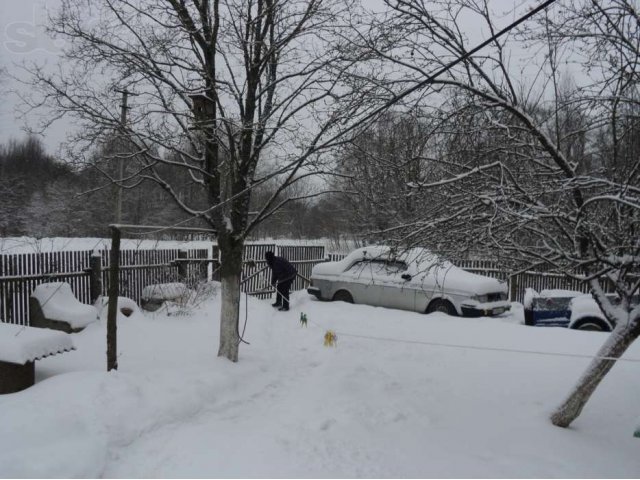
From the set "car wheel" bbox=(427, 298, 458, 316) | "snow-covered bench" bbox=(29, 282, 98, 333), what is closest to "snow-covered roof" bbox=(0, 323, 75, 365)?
"snow-covered bench" bbox=(29, 282, 98, 333)

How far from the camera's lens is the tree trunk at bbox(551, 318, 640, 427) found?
4715 millimetres

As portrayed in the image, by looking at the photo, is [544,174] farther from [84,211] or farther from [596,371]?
[84,211]

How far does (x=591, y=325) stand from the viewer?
9.09 meters

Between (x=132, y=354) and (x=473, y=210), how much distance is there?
505 centimetres

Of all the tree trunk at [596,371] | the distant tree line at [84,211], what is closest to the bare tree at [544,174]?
the tree trunk at [596,371]

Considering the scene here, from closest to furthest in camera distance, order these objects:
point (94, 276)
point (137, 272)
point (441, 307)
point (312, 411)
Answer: point (312, 411) → point (94, 276) → point (137, 272) → point (441, 307)

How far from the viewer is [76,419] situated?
3.96 meters

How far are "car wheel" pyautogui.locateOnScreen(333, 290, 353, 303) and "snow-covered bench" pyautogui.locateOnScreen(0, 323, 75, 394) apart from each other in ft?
26.6

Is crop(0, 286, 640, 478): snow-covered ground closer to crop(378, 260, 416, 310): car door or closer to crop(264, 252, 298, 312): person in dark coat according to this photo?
crop(378, 260, 416, 310): car door

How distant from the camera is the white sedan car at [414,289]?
35.6 ft

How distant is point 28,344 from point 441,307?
344 inches

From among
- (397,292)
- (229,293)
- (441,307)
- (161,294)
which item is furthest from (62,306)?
(441,307)

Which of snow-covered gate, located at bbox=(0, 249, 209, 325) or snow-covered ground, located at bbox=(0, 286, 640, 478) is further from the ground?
snow-covered gate, located at bbox=(0, 249, 209, 325)

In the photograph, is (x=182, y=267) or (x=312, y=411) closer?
(x=312, y=411)
